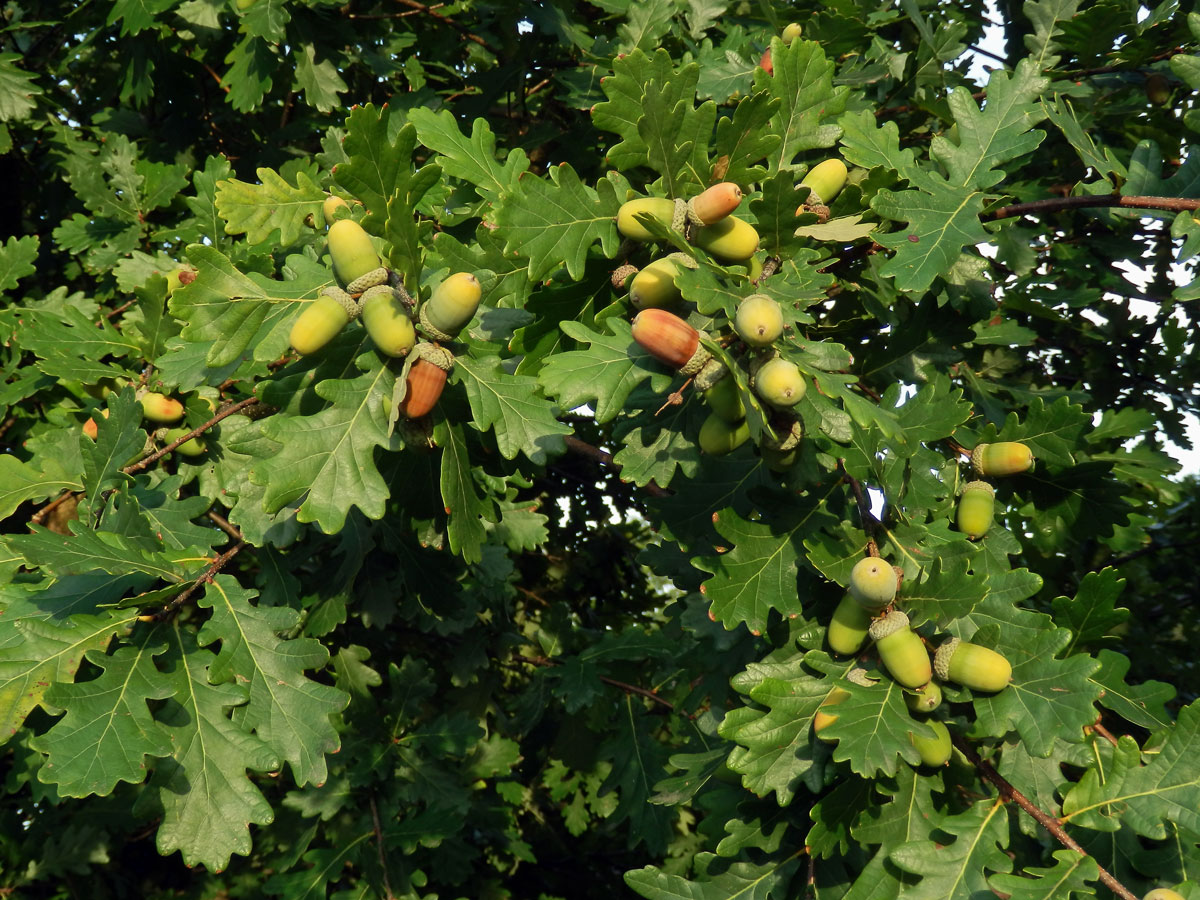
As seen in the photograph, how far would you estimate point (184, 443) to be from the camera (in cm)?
289

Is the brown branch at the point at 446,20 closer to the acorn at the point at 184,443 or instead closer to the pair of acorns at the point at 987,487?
the acorn at the point at 184,443

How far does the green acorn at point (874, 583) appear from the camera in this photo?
6.25 ft

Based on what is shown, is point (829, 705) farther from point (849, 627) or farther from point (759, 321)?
point (759, 321)

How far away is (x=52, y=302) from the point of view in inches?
149

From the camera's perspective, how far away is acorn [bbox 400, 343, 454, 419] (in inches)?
77.7

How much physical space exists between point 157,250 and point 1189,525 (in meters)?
5.14

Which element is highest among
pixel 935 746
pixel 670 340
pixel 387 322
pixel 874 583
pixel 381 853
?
pixel 670 340

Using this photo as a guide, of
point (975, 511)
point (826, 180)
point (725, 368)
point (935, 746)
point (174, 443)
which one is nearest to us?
point (725, 368)

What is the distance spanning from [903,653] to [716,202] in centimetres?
94

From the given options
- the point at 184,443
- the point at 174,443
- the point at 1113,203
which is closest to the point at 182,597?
the point at 174,443

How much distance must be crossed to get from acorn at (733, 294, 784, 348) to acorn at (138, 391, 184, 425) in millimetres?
1872

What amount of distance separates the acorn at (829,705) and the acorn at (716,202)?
96 centimetres

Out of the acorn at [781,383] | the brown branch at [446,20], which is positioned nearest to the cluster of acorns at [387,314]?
the acorn at [781,383]

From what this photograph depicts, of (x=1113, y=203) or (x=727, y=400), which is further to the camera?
(x=1113, y=203)
